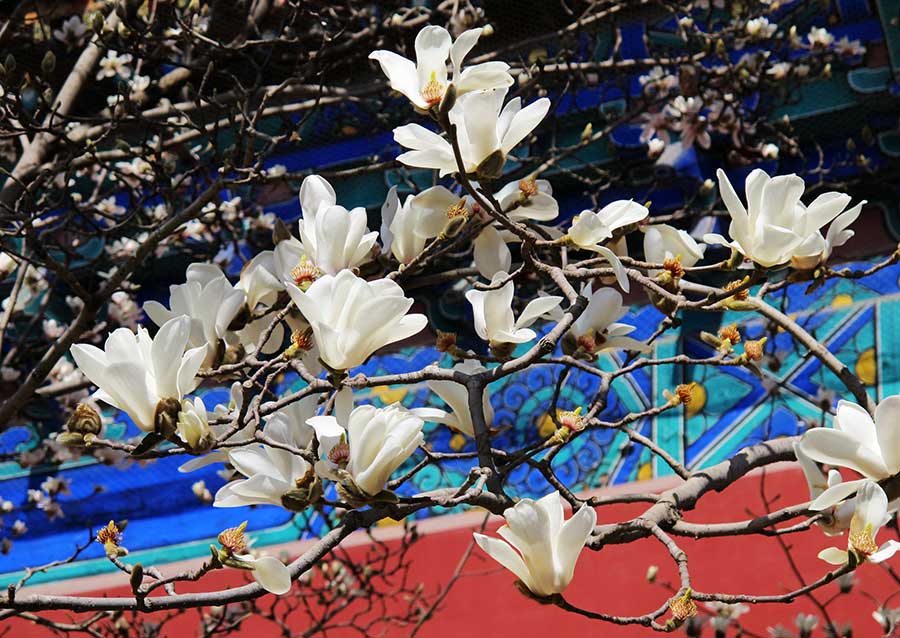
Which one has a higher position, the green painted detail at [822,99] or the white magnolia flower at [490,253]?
the white magnolia flower at [490,253]

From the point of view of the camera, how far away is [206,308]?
112 cm

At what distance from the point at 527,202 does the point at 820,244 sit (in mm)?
314

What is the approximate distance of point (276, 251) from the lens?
117cm

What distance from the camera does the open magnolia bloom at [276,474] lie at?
3.19 feet

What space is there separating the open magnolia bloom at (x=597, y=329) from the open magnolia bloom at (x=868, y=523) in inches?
13.8

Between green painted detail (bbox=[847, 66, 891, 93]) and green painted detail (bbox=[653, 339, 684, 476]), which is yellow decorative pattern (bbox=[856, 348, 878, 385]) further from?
green painted detail (bbox=[847, 66, 891, 93])

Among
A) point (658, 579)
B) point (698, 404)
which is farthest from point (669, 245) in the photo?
point (698, 404)

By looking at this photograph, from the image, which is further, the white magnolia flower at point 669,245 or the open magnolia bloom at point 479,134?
the white magnolia flower at point 669,245

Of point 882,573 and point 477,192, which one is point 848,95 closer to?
point 882,573

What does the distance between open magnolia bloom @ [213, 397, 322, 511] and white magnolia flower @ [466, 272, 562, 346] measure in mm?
223

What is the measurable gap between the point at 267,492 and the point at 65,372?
2.53 m

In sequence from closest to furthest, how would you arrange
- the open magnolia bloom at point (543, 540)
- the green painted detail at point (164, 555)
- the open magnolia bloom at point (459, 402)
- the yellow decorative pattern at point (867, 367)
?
the open magnolia bloom at point (543, 540)
the open magnolia bloom at point (459, 402)
the yellow decorative pattern at point (867, 367)
the green painted detail at point (164, 555)

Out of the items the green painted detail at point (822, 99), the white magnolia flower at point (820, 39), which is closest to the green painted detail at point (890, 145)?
the green painted detail at point (822, 99)

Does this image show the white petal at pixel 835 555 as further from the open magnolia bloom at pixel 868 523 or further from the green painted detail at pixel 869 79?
the green painted detail at pixel 869 79
